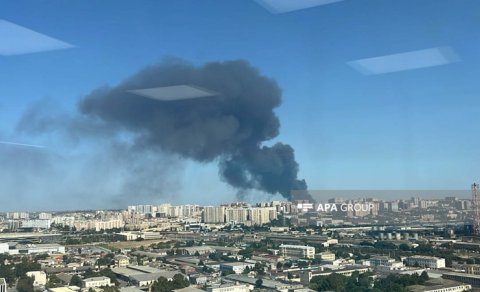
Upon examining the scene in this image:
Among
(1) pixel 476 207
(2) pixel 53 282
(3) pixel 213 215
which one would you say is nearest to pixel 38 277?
(2) pixel 53 282

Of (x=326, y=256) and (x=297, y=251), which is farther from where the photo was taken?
(x=297, y=251)

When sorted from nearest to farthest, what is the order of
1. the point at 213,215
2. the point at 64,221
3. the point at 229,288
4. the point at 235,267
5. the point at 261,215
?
the point at 229,288 → the point at 235,267 → the point at 64,221 → the point at 261,215 → the point at 213,215

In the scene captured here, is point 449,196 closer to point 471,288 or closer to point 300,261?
point 471,288

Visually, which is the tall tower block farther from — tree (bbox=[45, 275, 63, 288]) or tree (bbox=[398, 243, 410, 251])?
tree (bbox=[45, 275, 63, 288])

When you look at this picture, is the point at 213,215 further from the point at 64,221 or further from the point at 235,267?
the point at 235,267

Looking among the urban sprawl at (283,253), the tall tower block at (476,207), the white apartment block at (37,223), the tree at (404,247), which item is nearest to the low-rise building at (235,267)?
the urban sprawl at (283,253)

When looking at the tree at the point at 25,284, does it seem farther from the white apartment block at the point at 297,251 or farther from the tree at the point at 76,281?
the white apartment block at the point at 297,251
